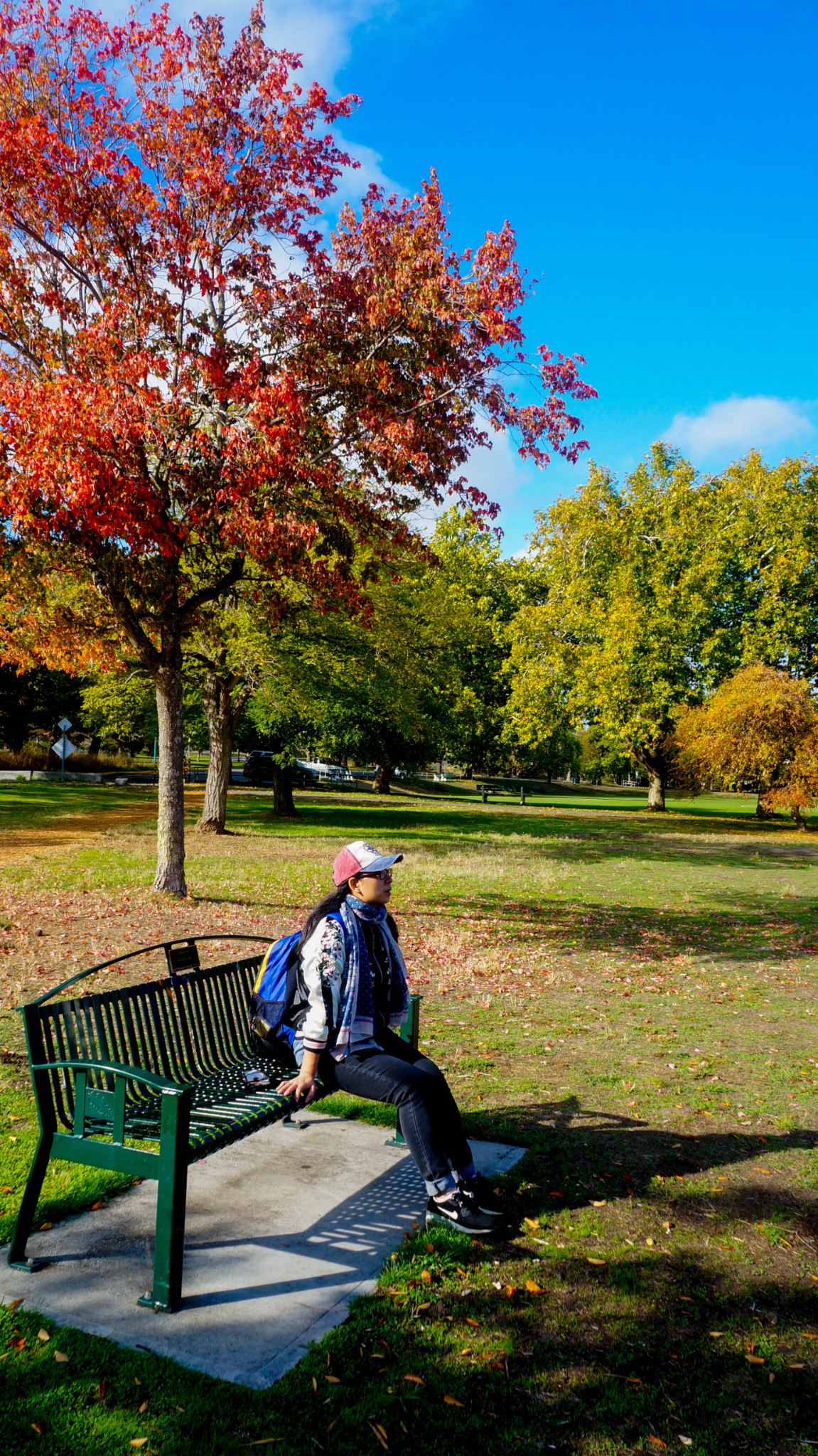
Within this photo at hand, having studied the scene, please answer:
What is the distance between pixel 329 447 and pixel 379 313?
66.1 inches

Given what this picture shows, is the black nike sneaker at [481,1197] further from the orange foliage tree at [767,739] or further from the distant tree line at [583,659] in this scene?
the orange foliage tree at [767,739]

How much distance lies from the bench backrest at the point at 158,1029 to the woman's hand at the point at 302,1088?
564mm

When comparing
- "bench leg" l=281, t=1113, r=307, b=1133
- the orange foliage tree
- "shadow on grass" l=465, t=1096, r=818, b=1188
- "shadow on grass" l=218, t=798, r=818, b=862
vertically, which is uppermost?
the orange foliage tree

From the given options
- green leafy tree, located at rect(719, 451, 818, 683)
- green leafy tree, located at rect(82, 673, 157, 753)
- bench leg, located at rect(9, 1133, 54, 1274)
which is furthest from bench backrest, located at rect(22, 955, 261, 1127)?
green leafy tree, located at rect(719, 451, 818, 683)

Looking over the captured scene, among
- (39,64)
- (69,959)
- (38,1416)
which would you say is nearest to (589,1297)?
(38,1416)

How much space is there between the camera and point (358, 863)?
13.8 feet

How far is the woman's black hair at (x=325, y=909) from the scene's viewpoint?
13.6 feet

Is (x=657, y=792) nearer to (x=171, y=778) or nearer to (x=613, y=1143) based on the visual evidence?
(x=171, y=778)

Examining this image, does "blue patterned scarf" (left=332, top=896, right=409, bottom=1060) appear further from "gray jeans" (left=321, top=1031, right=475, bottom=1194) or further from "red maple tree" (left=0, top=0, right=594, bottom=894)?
"red maple tree" (left=0, top=0, right=594, bottom=894)

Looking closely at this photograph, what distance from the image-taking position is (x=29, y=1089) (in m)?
5.52

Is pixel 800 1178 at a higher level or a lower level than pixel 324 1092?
lower

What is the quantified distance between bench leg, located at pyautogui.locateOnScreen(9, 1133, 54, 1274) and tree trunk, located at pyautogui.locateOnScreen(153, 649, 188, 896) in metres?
8.43

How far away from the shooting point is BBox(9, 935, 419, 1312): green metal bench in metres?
3.32

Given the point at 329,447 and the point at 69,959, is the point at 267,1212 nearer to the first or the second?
the point at 69,959
